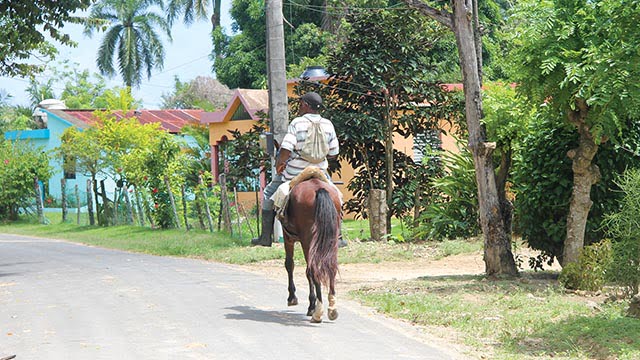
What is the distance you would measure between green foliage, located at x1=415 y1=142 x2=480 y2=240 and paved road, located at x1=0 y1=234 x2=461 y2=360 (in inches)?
239

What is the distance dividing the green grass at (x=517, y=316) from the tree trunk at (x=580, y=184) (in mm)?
641

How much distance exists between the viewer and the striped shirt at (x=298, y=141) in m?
10.6

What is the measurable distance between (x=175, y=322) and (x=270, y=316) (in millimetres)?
1177

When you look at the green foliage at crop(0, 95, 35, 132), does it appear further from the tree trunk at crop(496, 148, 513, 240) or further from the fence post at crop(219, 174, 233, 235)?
the tree trunk at crop(496, 148, 513, 240)

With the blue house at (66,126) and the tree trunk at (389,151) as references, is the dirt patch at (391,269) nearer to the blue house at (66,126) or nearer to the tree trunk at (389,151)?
the tree trunk at (389,151)

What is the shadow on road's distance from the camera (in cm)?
996

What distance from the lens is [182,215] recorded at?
2559 cm

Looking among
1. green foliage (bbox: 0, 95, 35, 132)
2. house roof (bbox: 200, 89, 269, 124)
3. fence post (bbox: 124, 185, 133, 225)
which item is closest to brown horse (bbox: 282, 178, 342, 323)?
fence post (bbox: 124, 185, 133, 225)

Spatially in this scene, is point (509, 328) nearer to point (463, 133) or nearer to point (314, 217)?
point (314, 217)

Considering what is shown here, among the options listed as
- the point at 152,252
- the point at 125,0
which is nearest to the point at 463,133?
the point at 152,252

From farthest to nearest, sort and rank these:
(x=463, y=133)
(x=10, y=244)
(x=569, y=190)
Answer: (x=10, y=244) → (x=463, y=133) → (x=569, y=190)

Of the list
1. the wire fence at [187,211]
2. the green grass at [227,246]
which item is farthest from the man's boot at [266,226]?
the wire fence at [187,211]

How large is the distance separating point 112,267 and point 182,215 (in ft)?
31.0

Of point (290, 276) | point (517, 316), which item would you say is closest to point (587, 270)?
point (517, 316)
